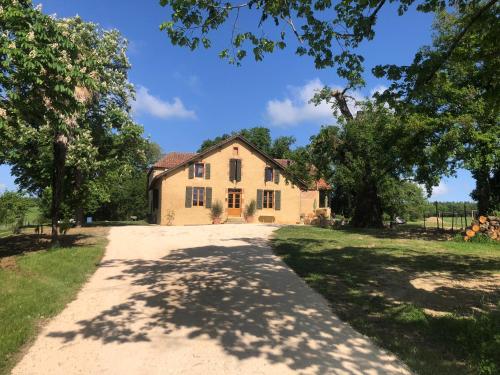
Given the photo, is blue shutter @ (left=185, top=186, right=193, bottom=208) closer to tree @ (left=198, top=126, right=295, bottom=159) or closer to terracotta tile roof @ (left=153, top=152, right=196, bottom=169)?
terracotta tile roof @ (left=153, top=152, right=196, bottom=169)

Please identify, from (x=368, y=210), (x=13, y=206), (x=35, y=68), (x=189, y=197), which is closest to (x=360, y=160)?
(x=368, y=210)

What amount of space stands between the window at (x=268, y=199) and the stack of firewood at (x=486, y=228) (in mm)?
16797

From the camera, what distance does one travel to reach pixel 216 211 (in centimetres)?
3194

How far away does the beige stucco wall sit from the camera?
30984 millimetres

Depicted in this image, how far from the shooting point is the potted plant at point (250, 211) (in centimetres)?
3250

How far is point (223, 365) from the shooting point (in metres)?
4.75

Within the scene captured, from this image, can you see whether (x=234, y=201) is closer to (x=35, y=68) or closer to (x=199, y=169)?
(x=199, y=169)

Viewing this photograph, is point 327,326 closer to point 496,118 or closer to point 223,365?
point 223,365

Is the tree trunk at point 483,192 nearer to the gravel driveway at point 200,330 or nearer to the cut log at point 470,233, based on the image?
the cut log at point 470,233

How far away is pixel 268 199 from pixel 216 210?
4175 millimetres

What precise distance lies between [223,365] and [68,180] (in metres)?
15.3

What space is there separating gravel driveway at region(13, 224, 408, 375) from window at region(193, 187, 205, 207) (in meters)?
21.3

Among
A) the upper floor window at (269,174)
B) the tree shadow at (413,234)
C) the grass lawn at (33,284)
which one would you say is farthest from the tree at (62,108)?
the tree shadow at (413,234)

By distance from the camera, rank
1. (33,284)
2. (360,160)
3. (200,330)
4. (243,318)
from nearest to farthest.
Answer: (200,330) < (243,318) < (33,284) < (360,160)
